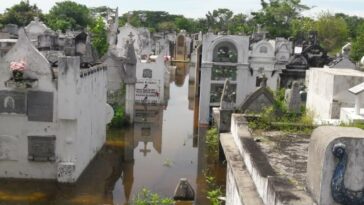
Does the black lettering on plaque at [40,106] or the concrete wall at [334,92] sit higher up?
the concrete wall at [334,92]

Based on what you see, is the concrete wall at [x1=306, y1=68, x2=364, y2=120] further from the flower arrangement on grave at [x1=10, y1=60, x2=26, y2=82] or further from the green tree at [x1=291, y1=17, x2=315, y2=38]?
the green tree at [x1=291, y1=17, x2=315, y2=38]

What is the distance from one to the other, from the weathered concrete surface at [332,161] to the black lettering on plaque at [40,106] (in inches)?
458

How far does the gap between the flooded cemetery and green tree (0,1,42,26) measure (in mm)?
31531

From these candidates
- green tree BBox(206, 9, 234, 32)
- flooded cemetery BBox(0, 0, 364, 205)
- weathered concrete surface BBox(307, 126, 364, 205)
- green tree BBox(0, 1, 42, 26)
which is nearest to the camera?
weathered concrete surface BBox(307, 126, 364, 205)

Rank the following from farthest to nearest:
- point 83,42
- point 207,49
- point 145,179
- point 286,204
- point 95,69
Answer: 1. point 207,49
2. point 83,42
3. point 95,69
4. point 145,179
5. point 286,204

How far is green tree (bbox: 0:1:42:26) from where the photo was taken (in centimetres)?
5650

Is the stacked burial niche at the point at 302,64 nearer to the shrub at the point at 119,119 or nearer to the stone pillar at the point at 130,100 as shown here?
the stone pillar at the point at 130,100

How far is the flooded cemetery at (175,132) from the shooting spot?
21.3 ft

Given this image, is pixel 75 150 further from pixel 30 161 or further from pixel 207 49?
pixel 207 49

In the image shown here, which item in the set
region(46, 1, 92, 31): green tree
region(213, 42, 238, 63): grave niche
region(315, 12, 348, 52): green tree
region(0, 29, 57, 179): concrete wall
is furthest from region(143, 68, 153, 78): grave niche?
region(315, 12, 348, 52): green tree

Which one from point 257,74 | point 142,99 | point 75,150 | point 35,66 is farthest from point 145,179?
point 142,99

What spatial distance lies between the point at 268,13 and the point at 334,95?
53.1m

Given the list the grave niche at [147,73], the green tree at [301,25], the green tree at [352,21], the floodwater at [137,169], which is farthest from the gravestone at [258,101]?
the green tree at [352,21]

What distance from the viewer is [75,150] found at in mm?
15328
